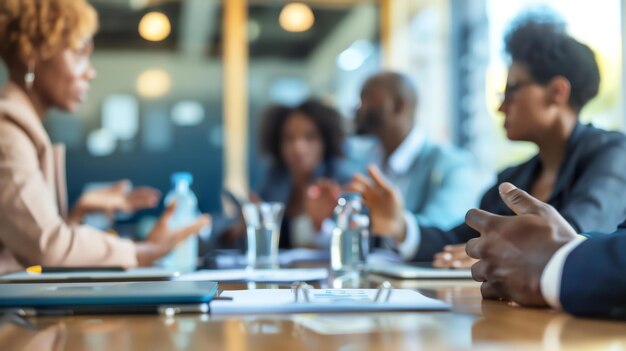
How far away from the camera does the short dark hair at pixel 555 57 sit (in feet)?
6.65

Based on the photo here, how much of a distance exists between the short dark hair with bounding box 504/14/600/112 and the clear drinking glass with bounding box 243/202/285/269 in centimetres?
84

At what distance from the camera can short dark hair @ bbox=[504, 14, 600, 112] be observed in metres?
2.03

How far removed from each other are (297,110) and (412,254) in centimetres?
207

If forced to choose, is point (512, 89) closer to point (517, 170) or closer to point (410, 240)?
point (517, 170)

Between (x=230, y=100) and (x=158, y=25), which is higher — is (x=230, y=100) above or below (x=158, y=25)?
below

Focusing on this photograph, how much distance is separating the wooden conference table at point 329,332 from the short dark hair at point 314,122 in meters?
3.06

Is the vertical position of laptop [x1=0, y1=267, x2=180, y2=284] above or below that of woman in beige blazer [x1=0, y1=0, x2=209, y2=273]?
below

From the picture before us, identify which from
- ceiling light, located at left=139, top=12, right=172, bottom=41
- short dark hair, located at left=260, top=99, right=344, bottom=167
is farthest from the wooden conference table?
ceiling light, located at left=139, top=12, right=172, bottom=41

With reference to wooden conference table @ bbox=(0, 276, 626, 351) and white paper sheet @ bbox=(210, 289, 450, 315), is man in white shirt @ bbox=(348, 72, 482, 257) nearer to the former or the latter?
white paper sheet @ bbox=(210, 289, 450, 315)

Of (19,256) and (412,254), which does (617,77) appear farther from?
(19,256)

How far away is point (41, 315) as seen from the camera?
865mm

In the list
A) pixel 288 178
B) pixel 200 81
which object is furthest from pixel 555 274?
pixel 200 81

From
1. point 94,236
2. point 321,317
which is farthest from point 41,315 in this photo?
point 94,236

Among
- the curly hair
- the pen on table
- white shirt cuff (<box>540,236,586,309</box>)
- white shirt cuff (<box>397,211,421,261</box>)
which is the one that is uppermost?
the curly hair
